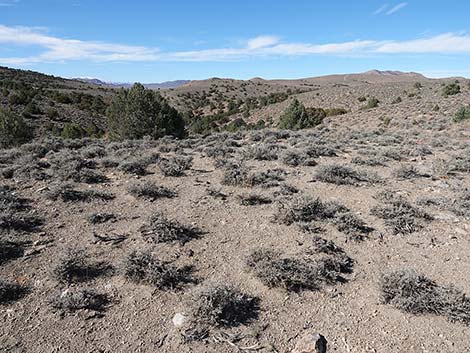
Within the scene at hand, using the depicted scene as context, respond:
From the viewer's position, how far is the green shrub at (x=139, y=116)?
24.8m

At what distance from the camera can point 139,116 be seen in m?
24.9

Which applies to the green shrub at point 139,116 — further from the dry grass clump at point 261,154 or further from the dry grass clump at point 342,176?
the dry grass clump at point 342,176

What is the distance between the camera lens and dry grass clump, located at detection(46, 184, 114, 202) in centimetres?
823

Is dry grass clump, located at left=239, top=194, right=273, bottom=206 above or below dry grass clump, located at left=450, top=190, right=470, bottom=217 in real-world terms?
above

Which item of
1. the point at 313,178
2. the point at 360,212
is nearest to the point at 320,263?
the point at 360,212

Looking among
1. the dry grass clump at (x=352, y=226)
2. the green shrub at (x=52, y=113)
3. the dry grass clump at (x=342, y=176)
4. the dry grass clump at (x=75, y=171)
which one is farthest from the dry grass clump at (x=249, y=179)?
the green shrub at (x=52, y=113)

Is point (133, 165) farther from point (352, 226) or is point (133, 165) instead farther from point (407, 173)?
point (407, 173)

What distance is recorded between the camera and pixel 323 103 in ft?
184

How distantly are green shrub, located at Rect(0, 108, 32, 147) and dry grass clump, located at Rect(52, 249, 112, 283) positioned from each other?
20.3 metres

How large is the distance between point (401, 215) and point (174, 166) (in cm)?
655

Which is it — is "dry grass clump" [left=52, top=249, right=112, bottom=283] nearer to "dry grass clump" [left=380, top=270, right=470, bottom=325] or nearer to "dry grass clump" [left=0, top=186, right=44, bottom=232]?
"dry grass clump" [left=0, top=186, right=44, bottom=232]

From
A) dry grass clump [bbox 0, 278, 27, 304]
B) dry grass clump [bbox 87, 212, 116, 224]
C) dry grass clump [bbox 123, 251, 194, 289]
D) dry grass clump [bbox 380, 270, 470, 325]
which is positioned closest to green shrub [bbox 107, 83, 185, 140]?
dry grass clump [bbox 87, 212, 116, 224]

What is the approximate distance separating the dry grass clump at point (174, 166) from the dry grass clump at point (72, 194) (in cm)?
214

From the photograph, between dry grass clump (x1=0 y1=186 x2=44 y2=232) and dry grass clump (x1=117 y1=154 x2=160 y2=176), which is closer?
dry grass clump (x1=0 y1=186 x2=44 y2=232)
